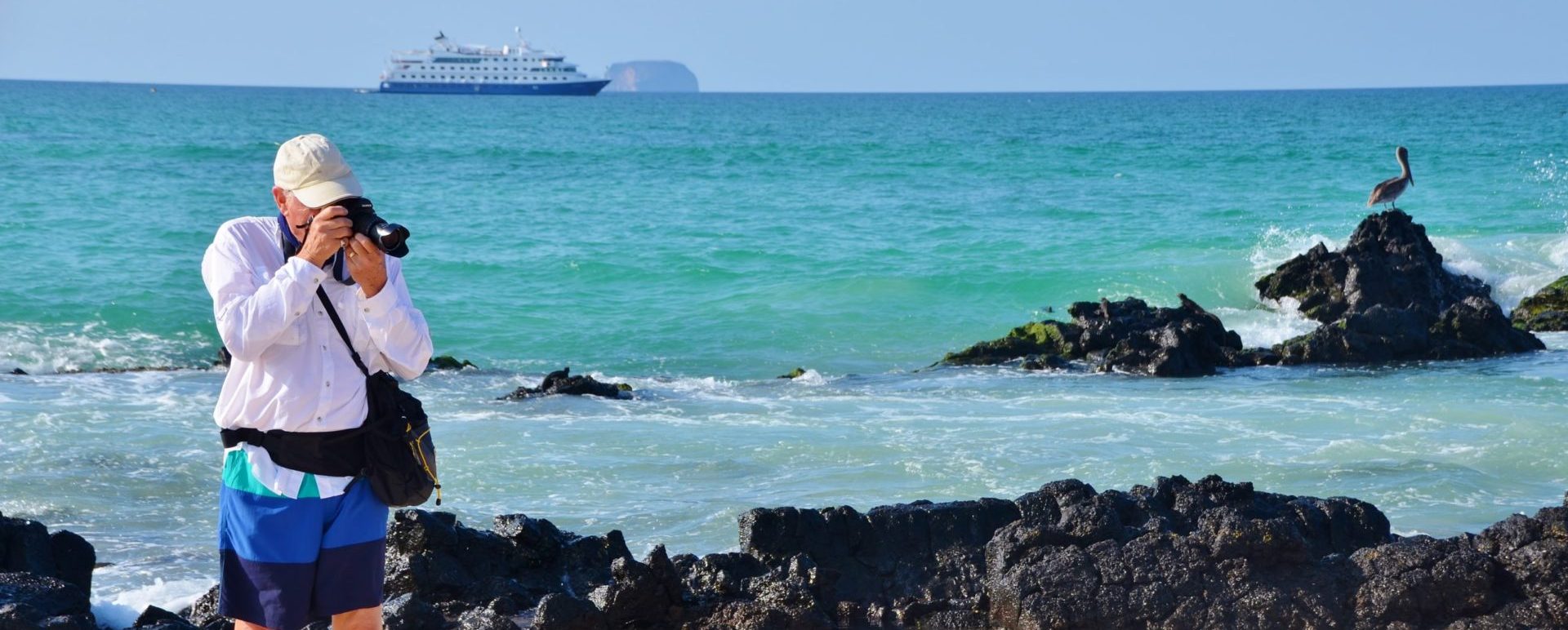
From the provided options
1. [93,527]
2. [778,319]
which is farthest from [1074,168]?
[93,527]

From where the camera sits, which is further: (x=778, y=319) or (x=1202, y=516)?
(x=778, y=319)

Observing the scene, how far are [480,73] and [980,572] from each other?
14824 centimetres

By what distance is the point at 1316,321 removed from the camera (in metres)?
15.8

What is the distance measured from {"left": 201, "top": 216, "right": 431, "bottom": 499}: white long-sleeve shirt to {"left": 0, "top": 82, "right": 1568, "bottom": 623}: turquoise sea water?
304cm

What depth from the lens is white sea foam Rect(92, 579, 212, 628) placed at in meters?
6.02

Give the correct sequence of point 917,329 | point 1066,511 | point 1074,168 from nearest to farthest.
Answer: point 1066,511 < point 917,329 < point 1074,168

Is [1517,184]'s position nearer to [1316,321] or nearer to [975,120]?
[1316,321]

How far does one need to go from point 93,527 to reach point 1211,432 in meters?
6.62

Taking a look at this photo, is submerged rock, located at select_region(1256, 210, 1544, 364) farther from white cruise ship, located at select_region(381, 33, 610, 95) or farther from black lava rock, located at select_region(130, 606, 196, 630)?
white cruise ship, located at select_region(381, 33, 610, 95)

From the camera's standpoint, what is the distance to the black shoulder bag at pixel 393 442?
3693 mm

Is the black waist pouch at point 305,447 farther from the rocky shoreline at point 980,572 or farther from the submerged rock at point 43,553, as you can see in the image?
the submerged rock at point 43,553

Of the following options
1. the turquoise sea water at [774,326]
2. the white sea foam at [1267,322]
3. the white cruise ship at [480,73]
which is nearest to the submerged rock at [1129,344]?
the turquoise sea water at [774,326]

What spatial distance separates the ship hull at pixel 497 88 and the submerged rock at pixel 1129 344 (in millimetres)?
139228

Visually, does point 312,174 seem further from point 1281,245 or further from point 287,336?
point 1281,245
